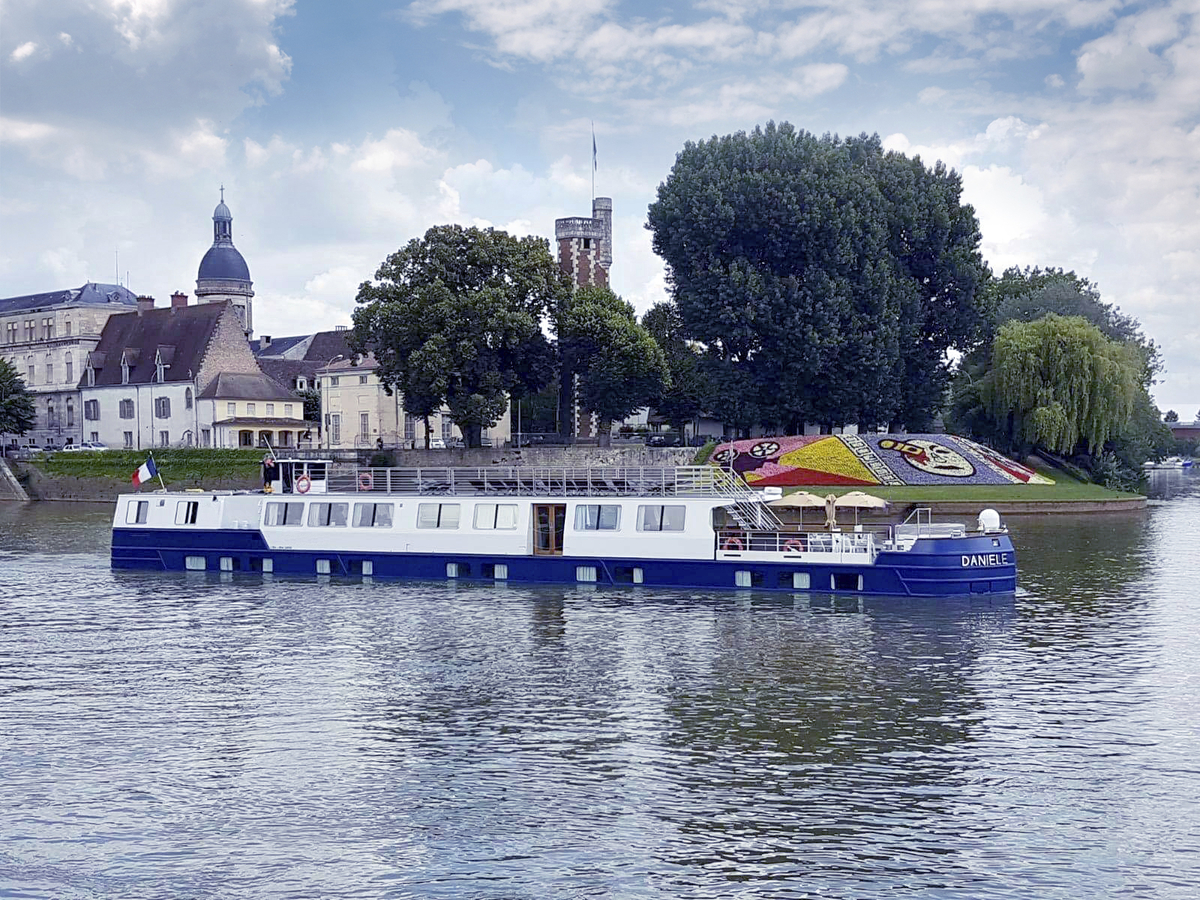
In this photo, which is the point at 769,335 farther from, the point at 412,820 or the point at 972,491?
the point at 412,820

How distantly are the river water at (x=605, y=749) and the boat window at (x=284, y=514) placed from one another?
411 inches

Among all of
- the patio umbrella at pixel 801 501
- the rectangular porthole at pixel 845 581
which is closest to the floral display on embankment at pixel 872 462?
the patio umbrella at pixel 801 501

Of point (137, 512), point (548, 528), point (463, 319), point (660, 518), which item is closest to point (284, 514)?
point (137, 512)

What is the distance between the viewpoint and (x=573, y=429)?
4985 inches

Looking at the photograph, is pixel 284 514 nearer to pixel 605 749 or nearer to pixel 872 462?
pixel 605 749

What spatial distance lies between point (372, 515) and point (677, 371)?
6254cm

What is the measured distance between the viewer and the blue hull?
1966 inches

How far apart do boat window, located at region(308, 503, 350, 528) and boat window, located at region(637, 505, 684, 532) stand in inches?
575

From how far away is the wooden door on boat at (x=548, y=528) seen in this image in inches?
2215

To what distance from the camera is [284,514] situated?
200 feet

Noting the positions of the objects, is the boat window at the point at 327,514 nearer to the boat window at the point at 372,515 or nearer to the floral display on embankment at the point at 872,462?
the boat window at the point at 372,515

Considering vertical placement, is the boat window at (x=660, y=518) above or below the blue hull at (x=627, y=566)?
above

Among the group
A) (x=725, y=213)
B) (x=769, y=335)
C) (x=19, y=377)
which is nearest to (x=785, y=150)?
(x=725, y=213)

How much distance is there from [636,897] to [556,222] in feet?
353
